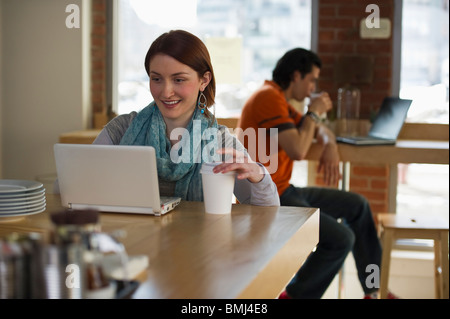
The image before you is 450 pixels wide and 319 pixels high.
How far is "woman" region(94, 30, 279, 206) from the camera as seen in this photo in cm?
190

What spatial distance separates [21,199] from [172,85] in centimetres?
65

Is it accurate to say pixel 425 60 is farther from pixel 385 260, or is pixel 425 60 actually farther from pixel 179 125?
pixel 179 125

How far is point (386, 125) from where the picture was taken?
11.4 ft

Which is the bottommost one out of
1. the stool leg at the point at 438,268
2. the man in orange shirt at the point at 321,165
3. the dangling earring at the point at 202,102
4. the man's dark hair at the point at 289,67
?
the stool leg at the point at 438,268

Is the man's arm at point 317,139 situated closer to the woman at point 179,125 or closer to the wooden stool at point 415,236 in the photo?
the wooden stool at point 415,236

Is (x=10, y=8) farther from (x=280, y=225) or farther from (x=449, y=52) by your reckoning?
(x=280, y=225)

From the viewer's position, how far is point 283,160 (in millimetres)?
3018

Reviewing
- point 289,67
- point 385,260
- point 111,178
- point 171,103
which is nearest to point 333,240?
point 385,260

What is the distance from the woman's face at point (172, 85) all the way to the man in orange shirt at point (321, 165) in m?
1.03

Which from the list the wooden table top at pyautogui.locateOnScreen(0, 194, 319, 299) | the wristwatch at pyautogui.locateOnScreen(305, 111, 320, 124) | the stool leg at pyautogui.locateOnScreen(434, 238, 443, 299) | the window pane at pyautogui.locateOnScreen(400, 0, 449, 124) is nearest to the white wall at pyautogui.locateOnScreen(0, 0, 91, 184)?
the wristwatch at pyautogui.locateOnScreen(305, 111, 320, 124)

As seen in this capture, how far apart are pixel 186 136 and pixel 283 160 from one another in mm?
1141

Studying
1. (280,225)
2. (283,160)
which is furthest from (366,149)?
(280,225)

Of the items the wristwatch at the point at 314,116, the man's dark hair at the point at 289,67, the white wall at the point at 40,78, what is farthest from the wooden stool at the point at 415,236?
the white wall at the point at 40,78

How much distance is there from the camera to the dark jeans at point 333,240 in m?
2.80
